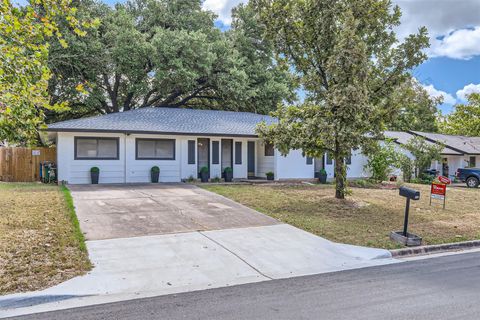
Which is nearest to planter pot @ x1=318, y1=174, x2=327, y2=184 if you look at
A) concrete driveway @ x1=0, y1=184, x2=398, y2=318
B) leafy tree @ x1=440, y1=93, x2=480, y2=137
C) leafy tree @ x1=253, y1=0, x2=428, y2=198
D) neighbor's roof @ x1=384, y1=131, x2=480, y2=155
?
leafy tree @ x1=253, y1=0, x2=428, y2=198

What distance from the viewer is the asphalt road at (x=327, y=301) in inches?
173

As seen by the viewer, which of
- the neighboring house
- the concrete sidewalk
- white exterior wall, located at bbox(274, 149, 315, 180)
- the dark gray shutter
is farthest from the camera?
the neighboring house

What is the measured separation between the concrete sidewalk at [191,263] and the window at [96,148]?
32.3ft

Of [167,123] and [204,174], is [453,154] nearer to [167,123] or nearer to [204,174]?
[204,174]

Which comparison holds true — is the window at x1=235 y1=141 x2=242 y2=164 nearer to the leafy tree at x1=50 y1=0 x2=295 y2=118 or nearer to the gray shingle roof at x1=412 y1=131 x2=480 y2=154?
the leafy tree at x1=50 y1=0 x2=295 y2=118

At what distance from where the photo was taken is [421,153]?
2339cm

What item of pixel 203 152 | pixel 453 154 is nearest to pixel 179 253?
pixel 203 152

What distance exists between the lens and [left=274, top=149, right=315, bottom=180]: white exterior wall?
1955cm

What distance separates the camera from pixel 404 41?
1212 centimetres

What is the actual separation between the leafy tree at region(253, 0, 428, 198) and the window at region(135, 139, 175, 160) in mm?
6934

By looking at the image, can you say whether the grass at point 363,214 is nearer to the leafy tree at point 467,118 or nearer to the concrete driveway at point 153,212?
the concrete driveway at point 153,212

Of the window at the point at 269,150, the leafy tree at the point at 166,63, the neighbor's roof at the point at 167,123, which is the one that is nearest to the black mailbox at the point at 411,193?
the neighbor's roof at the point at 167,123

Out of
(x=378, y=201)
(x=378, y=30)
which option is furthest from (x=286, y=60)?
(x=378, y=201)

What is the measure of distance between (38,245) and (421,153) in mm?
22355
